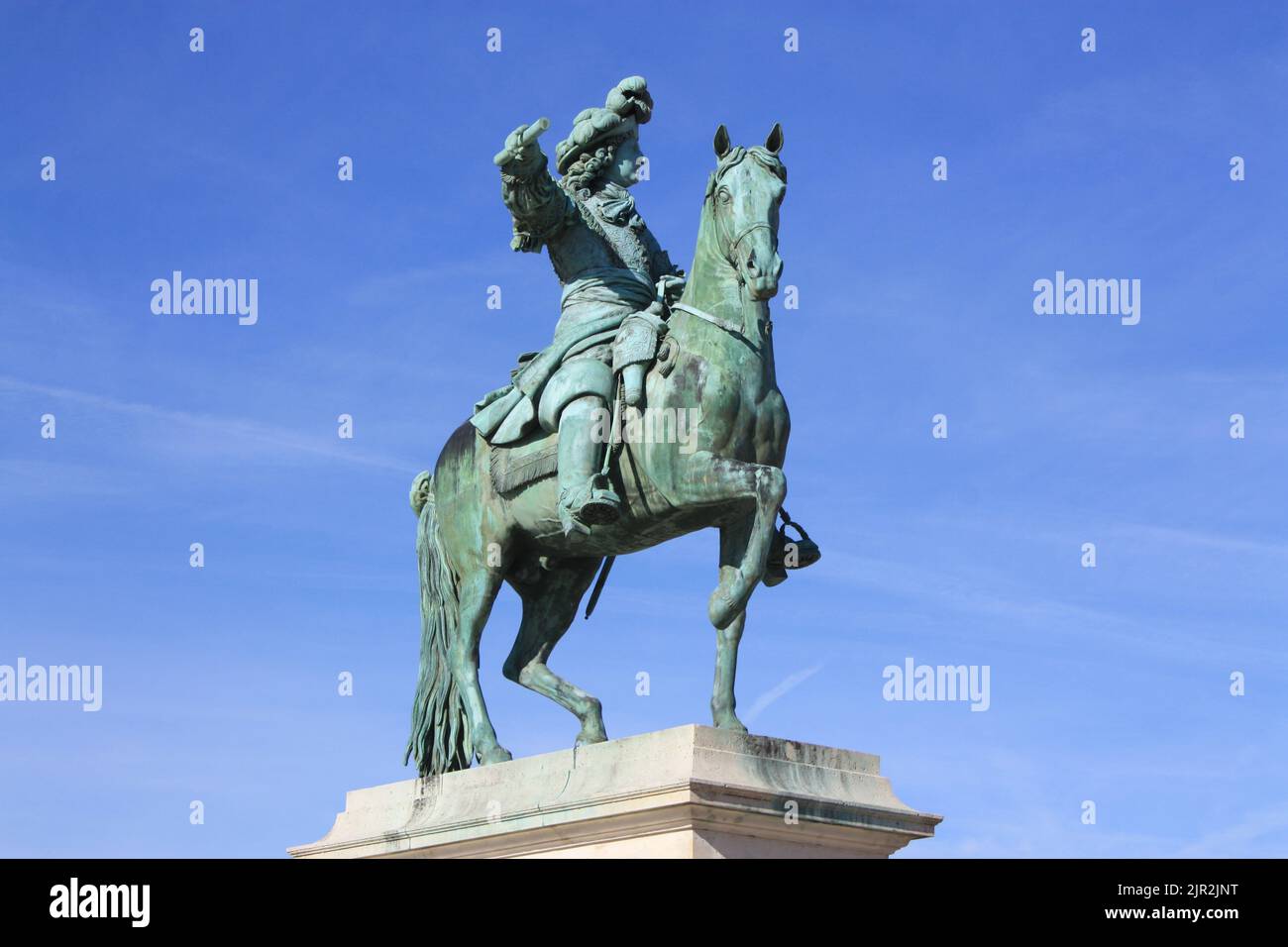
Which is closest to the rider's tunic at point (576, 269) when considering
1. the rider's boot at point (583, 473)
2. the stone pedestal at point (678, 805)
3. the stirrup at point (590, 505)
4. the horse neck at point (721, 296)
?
the rider's boot at point (583, 473)

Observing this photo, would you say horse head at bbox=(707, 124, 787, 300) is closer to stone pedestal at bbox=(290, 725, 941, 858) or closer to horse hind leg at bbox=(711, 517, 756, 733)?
horse hind leg at bbox=(711, 517, 756, 733)

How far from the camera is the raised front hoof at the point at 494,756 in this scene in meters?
13.0

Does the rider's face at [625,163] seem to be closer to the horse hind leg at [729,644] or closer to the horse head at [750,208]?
the horse head at [750,208]

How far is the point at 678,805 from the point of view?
438 inches

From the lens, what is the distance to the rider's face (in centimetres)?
1389

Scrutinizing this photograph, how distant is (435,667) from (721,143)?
13.1ft

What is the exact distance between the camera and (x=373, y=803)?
44.3 ft

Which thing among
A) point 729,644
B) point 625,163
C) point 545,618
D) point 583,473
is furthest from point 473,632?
point 625,163

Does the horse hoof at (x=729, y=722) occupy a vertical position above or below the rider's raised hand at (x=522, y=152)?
below

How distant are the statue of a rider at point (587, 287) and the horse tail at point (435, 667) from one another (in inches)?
47.0

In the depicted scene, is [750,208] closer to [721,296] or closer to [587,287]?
[721,296]
